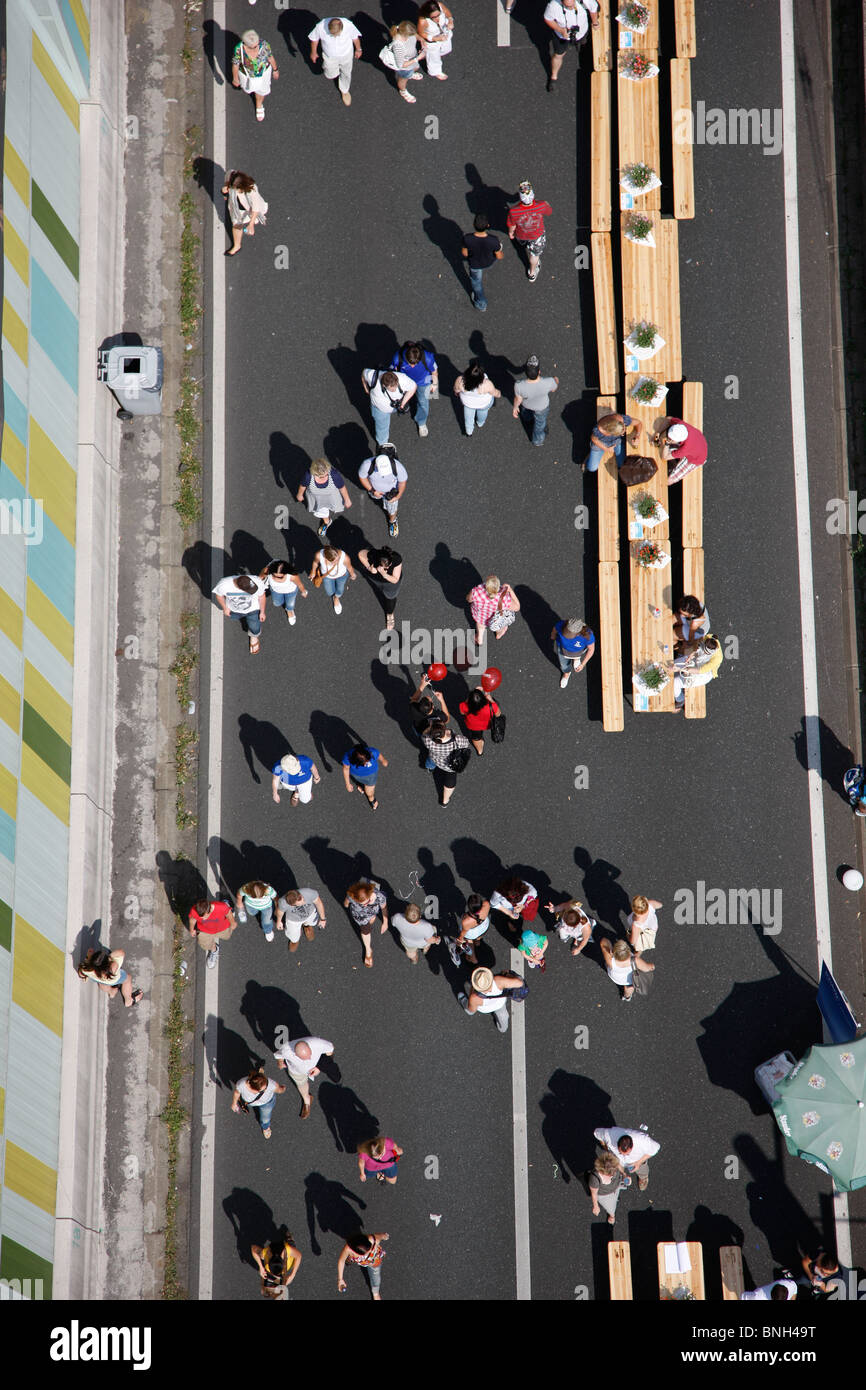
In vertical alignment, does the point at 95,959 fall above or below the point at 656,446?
below

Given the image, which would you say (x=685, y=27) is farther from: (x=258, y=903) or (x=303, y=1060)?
(x=303, y=1060)

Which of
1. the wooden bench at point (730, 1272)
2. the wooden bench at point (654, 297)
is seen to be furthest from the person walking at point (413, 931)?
the wooden bench at point (654, 297)

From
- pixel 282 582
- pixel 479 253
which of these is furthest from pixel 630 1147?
pixel 479 253

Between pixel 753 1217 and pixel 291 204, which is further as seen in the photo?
pixel 291 204

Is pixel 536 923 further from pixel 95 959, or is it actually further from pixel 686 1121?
pixel 95 959

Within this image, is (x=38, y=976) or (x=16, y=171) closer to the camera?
(x=16, y=171)

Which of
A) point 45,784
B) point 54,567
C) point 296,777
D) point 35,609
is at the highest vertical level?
point 54,567
